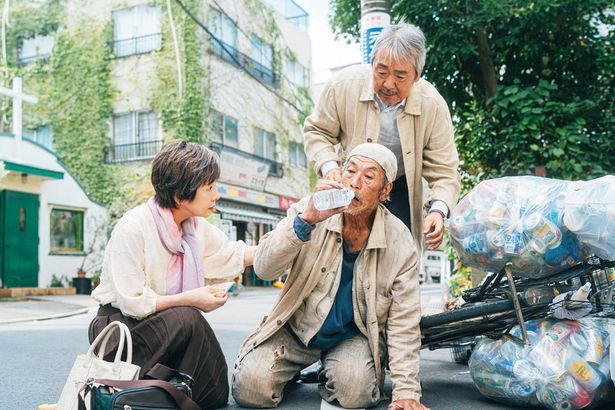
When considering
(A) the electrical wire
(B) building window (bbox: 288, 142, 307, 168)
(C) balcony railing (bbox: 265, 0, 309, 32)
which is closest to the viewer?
(A) the electrical wire

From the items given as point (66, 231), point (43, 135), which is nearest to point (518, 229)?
point (66, 231)

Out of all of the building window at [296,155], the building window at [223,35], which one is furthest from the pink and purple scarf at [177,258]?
the building window at [296,155]

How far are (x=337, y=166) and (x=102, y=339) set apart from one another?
4.98 ft

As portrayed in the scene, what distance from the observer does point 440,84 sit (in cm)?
867

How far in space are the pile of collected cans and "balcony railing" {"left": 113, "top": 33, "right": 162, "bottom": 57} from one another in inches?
704

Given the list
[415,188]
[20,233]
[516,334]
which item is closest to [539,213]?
[516,334]

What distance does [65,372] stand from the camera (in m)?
4.40

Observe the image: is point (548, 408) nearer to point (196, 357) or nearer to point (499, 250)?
point (499, 250)

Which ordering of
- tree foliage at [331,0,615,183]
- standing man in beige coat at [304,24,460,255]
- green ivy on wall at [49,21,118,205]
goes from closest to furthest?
standing man in beige coat at [304,24,460,255], tree foliage at [331,0,615,183], green ivy on wall at [49,21,118,205]

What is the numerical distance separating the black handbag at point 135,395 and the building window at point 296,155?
22.6 metres

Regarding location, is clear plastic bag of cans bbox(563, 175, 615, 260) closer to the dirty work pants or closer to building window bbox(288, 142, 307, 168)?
the dirty work pants

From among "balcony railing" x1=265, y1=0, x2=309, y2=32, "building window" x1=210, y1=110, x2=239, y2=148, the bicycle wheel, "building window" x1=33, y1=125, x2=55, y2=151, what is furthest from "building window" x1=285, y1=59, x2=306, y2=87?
the bicycle wheel

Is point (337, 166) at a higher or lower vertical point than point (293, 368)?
higher

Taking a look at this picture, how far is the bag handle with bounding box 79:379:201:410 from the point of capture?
7.66 feet
